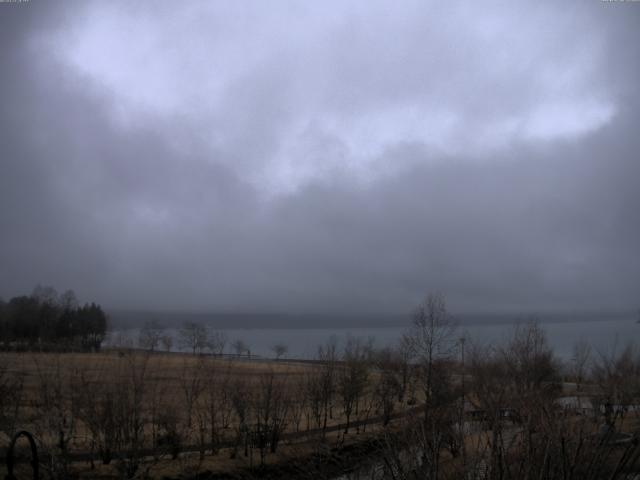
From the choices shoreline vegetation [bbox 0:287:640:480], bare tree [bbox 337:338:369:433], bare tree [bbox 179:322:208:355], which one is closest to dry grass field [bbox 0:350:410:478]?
shoreline vegetation [bbox 0:287:640:480]

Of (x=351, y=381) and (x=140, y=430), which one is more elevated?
(x=351, y=381)

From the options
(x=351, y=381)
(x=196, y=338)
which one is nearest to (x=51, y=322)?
(x=196, y=338)

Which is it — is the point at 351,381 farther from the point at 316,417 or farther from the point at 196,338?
the point at 196,338

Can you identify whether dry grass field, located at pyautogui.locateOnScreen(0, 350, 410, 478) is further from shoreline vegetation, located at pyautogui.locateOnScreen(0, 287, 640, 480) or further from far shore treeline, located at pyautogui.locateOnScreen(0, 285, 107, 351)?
far shore treeline, located at pyautogui.locateOnScreen(0, 285, 107, 351)

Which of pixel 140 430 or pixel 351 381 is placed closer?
pixel 140 430

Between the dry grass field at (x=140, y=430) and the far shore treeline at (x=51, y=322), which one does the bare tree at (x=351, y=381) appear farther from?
the far shore treeline at (x=51, y=322)

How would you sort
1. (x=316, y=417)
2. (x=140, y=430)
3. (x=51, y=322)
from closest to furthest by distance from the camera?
1. (x=140, y=430)
2. (x=316, y=417)
3. (x=51, y=322)

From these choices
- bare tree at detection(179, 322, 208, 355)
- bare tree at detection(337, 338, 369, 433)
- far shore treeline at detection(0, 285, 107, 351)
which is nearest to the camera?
bare tree at detection(337, 338, 369, 433)

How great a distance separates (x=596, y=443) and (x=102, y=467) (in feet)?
103

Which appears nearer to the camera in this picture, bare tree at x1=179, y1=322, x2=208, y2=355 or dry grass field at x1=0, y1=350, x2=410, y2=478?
dry grass field at x1=0, y1=350, x2=410, y2=478

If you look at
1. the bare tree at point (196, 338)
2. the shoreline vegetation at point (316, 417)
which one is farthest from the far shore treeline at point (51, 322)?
the shoreline vegetation at point (316, 417)

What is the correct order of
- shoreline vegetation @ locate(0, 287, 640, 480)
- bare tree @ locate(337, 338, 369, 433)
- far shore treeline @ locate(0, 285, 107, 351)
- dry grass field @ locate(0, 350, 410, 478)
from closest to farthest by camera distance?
shoreline vegetation @ locate(0, 287, 640, 480), dry grass field @ locate(0, 350, 410, 478), bare tree @ locate(337, 338, 369, 433), far shore treeline @ locate(0, 285, 107, 351)

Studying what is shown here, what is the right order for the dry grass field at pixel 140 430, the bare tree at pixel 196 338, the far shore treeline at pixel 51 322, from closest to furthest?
the dry grass field at pixel 140 430
the far shore treeline at pixel 51 322
the bare tree at pixel 196 338

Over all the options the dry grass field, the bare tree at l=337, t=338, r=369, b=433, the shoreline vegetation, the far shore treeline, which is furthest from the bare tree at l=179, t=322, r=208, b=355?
the dry grass field
